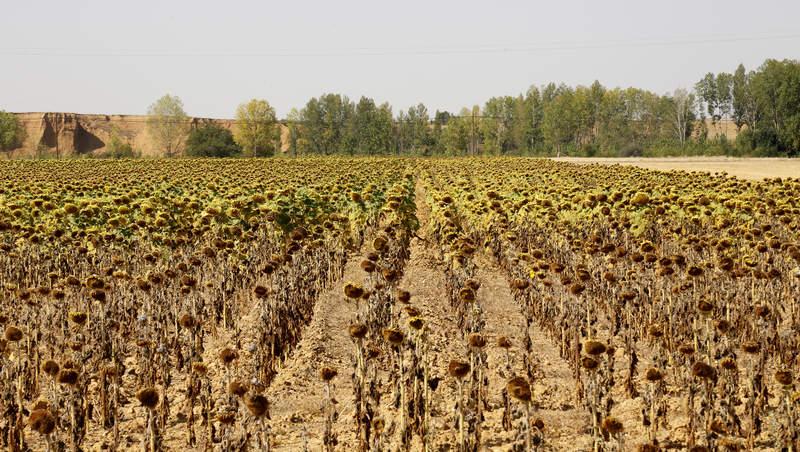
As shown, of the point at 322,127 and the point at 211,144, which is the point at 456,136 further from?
the point at 211,144

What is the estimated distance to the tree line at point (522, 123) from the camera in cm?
11488

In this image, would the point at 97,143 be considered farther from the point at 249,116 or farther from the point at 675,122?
the point at 675,122

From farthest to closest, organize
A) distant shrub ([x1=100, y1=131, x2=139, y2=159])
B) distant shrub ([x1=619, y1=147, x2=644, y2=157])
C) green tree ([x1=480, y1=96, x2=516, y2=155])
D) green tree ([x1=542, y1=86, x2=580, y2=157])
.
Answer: green tree ([x1=480, y1=96, x2=516, y2=155]), green tree ([x1=542, y1=86, x2=580, y2=157]), distant shrub ([x1=619, y1=147, x2=644, y2=157]), distant shrub ([x1=100, y1=131, x2=139, y2=159])

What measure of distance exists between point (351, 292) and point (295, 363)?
2.08 m

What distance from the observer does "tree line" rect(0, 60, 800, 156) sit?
115m

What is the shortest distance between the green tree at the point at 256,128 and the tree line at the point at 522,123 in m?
0.15

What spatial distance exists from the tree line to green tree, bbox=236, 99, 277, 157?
0.49 feet

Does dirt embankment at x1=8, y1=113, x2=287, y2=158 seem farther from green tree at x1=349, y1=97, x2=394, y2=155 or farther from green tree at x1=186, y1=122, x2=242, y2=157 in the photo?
green tree at x1=186, y1=122, x2=242, y2=157

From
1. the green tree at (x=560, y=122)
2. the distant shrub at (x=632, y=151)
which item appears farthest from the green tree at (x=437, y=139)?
the distant shrub at (x=632, y=151)

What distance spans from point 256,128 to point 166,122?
17735 millimetres

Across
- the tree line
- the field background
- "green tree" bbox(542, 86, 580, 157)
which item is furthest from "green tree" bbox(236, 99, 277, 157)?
the field background

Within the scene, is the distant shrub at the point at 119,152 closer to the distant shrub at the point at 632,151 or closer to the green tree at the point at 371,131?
the green tree at the point at 371,131

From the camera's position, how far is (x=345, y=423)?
641cm

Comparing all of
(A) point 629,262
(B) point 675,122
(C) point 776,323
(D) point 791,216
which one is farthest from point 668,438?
(B) point 675,122
